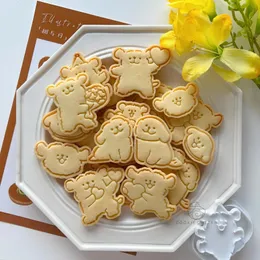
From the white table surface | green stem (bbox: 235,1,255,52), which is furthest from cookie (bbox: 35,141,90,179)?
green stem (bbox: 235,1,255,52)

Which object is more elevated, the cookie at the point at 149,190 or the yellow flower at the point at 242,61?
the yellow flower at the point at 242,61

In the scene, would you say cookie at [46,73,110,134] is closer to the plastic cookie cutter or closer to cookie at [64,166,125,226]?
cookie at [64,166,125,226]

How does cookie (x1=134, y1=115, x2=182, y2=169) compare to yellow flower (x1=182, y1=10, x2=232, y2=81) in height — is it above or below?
below

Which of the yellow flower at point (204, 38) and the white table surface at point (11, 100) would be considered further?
the white table surface at point (11, 100)

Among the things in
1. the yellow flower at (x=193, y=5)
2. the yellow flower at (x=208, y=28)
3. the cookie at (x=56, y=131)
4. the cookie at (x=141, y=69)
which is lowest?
the cookie at (x=56, y=131)

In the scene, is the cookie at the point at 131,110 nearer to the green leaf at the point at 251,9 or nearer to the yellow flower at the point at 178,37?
the yellow flower at the point at 178,37

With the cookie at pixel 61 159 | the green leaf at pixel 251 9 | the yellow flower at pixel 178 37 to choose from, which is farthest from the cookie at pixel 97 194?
the green leaf at pixel 251 9
